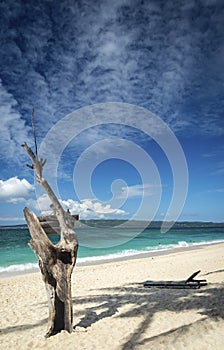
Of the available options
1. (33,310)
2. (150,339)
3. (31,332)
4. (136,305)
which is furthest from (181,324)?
(33,310)

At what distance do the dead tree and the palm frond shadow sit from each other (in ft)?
3.32

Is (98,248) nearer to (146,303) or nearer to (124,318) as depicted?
(146,303)

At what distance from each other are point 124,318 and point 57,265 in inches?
104

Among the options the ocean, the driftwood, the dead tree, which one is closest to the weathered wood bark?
the dead tree

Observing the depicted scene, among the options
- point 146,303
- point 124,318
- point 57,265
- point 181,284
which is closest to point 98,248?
point 181,284

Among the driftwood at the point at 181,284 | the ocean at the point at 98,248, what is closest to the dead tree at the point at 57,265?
the driftwood at the point at 181,284

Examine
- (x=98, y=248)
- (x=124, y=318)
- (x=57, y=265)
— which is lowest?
(x=124, y=318)

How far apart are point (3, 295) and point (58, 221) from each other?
6.58 meters

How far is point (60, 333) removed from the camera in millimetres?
5746

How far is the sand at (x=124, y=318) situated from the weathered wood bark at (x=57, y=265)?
36cm

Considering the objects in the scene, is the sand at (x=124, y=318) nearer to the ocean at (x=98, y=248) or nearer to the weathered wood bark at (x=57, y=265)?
the weathered wood bark at (x=57, y=265)

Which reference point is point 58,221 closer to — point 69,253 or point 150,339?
point 69,253

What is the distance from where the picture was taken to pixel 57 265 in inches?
218

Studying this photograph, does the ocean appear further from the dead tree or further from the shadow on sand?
the dead tree
